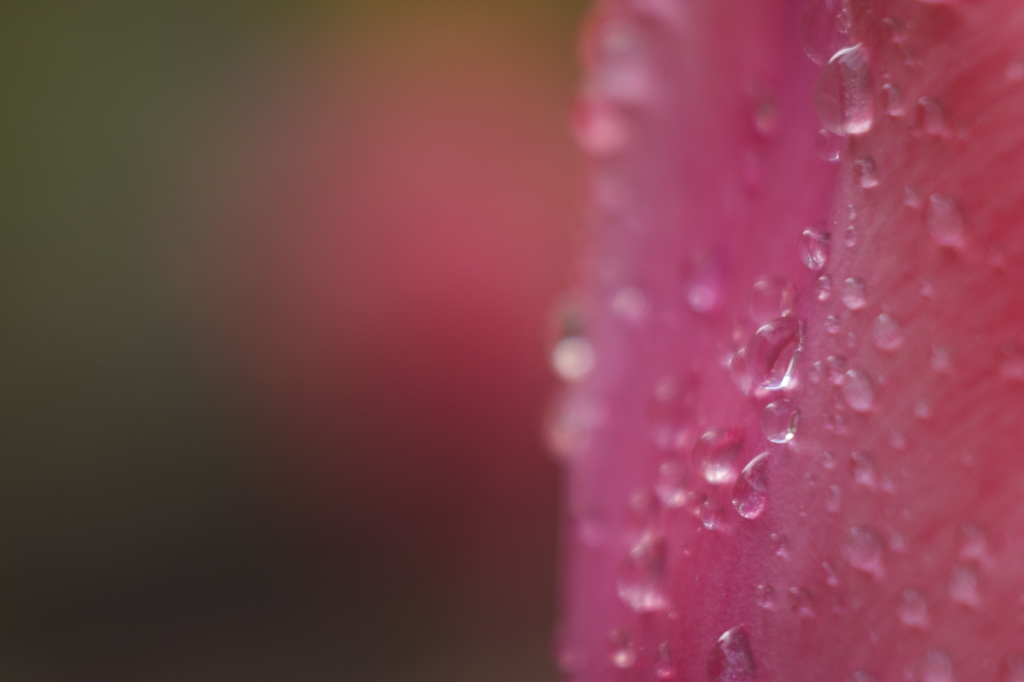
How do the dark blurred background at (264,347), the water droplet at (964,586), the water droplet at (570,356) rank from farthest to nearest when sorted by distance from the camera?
1. the dark blurred background at (264,347)
2. the water droplet at (570,356)
3. the water droplet at (964,586)

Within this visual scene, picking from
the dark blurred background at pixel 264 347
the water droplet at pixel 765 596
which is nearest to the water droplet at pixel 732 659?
the water droplet at pixel 765 596

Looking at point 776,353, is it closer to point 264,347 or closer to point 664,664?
point 664,664

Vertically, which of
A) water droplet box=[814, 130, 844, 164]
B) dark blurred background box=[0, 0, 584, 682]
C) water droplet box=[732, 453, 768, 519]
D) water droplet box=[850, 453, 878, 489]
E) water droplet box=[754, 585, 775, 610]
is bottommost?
water droplet box=[754, 585, 775, 610]

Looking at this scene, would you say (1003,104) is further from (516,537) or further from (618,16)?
(516,537)

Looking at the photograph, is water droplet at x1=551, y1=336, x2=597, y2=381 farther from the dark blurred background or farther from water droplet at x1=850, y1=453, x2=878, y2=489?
the dark blurred background

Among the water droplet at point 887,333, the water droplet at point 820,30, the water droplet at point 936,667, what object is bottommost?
the water droplet at point 936,667

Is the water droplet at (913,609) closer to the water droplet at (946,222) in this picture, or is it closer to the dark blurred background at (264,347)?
the water droplet at (946,222)

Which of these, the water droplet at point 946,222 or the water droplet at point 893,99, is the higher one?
the water droplet at point 893,99

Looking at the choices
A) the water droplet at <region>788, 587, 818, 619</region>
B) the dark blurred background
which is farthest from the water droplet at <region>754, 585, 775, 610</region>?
the dark blurred background

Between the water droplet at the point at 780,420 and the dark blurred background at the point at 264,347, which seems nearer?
the water droplet at the point at 780,420
